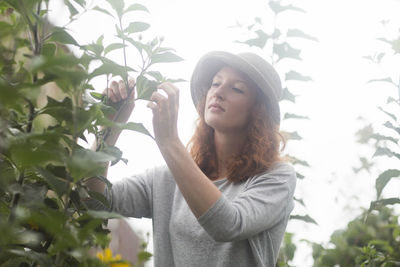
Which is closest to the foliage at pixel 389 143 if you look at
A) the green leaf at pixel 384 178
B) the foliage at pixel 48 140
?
the green leaf at pixel 384 178

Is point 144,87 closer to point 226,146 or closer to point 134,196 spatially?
point 134,196

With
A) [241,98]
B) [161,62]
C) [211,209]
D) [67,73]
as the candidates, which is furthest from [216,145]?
[67,73]

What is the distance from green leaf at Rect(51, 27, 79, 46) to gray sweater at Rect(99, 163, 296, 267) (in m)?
0.53

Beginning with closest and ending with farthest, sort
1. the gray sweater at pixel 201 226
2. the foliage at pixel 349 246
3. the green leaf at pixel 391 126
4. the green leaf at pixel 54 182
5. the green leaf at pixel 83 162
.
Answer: the green leaf at pixel 83 162 → the green leaf at pixel 54 182 → the gray sweater at pixel 201 226 → the green leaf at pixel 391 126 → the foliage at pixel 349 246

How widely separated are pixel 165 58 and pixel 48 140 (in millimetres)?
415

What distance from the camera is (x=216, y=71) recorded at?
1.70 m

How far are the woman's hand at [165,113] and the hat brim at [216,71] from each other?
52cm

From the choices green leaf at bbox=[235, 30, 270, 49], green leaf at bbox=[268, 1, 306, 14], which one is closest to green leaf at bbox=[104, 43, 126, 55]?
green leaf at bbox=[235, 30, 270, 49]

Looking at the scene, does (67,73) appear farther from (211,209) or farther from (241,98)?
(241,98)

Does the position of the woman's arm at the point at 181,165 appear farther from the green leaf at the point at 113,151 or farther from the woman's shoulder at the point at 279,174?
the woman's shoulder at the point at 279,174

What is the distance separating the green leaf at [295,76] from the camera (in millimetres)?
1729

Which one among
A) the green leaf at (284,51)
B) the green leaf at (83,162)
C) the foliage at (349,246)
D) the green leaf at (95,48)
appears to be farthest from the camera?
the green leaf at (284,51)

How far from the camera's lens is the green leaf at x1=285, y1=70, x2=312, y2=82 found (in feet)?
5.67

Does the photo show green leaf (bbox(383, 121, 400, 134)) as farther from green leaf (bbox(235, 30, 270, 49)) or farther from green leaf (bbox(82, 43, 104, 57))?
green leaf (bbox(82, 43, 104, 57))
